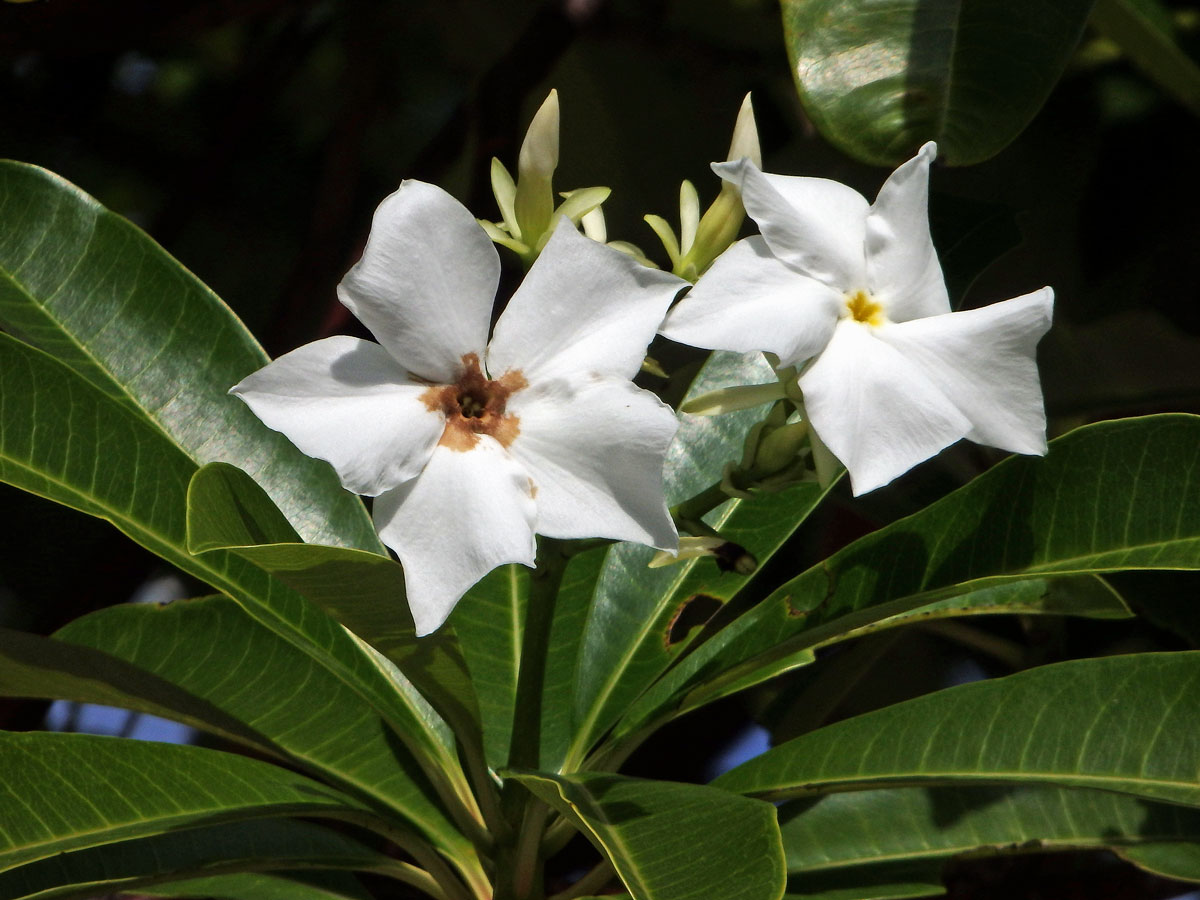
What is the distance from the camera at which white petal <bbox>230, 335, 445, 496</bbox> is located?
29.0 inches

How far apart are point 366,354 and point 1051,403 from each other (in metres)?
1.29

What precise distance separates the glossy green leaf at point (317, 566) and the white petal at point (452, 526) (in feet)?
0.08

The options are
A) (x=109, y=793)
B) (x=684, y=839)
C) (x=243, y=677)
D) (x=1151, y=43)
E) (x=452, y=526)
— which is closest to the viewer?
(x=452, y=526)

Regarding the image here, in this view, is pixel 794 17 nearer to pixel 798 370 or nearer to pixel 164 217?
pixel 798 370

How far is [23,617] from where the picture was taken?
161cm

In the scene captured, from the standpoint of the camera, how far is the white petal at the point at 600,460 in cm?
75

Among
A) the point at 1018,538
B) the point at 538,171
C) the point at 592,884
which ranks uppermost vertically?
the point at 538,171

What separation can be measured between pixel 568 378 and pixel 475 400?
76mm

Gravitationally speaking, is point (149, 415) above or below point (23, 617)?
above

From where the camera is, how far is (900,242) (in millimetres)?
872

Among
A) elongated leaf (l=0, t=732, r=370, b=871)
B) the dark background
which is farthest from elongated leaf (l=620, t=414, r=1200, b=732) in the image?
the dark background

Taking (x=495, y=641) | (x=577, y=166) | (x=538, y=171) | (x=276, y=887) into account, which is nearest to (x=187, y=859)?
(x=276, y=887)

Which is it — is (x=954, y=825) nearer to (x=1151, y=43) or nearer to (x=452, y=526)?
(x=452, y=526)

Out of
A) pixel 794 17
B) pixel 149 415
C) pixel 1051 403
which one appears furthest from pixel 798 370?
pixel 1051 403
